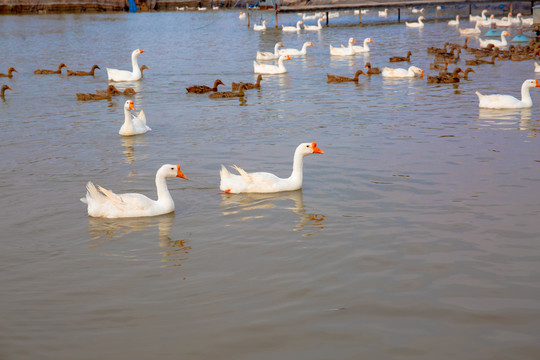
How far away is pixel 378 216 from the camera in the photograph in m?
8.52

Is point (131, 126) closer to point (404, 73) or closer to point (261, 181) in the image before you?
point (261, 181)

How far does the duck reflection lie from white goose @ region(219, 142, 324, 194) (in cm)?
305

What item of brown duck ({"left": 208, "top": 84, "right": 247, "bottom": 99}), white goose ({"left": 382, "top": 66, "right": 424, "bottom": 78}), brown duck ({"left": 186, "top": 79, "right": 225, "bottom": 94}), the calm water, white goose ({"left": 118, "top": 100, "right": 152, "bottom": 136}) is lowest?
the calm water

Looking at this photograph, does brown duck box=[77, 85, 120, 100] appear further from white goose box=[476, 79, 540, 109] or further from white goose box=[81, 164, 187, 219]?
white goose box=[81, 164, 187, 219]

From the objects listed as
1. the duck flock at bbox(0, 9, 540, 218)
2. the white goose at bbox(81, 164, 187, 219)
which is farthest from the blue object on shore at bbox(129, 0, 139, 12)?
the white goose at bbox(81, 164, 187, 219)

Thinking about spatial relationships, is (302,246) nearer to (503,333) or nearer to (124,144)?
(503,333)

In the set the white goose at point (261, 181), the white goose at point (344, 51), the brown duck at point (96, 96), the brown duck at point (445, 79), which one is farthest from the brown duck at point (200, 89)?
the white goose at point (344, 51)

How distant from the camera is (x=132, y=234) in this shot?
27.1 ft

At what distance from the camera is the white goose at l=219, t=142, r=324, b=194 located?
9594 mm

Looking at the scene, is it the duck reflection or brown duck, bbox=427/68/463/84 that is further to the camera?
brown duck, bbox=427/68/463/84

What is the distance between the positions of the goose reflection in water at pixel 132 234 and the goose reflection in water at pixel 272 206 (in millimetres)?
926

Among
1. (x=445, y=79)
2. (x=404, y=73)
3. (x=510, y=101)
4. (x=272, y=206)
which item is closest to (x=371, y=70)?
(x=404, y=73)

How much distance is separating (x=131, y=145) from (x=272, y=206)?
522 centimetres

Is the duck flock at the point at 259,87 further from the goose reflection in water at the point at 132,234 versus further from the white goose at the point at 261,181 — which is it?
the goose reflection in water at the point at 132,234
